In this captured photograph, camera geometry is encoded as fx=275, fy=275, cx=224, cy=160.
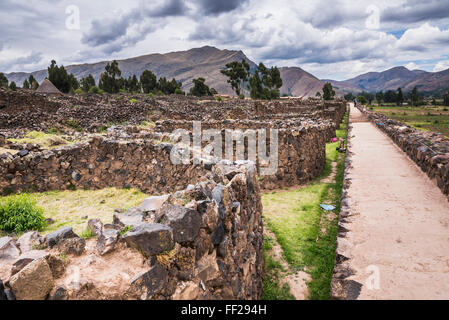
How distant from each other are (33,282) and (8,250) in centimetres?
93

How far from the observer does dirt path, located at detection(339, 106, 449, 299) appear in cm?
360

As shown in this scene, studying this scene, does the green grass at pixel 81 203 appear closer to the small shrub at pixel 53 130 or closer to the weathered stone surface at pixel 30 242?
the weathered stone surface at pixel 30 242

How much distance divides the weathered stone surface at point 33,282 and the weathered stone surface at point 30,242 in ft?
2.62

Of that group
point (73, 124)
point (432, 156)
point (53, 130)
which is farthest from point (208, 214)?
point (73, 124)

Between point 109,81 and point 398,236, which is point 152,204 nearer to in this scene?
point 398,236

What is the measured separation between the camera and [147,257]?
2.47 meters

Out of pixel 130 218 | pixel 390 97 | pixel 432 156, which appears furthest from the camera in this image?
pixel 390 97

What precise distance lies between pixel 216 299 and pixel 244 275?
0.80 meters

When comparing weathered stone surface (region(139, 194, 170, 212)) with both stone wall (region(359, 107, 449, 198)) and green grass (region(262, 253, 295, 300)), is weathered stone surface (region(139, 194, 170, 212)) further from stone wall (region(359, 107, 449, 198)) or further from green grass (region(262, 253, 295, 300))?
stone wall (region(359, 107, 449, 198))

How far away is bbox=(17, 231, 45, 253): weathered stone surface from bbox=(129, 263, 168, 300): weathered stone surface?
4.10 feet

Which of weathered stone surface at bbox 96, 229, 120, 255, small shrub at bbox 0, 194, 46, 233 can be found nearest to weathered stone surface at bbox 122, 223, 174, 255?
weathered stone surface at bbox 96, 229, 120, 255

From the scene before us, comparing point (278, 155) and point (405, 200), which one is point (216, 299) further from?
point (278, 155)

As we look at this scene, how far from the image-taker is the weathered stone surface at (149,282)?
2.25 metres

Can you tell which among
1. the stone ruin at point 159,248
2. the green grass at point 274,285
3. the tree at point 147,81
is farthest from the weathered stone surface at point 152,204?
the tree at point 147,81
